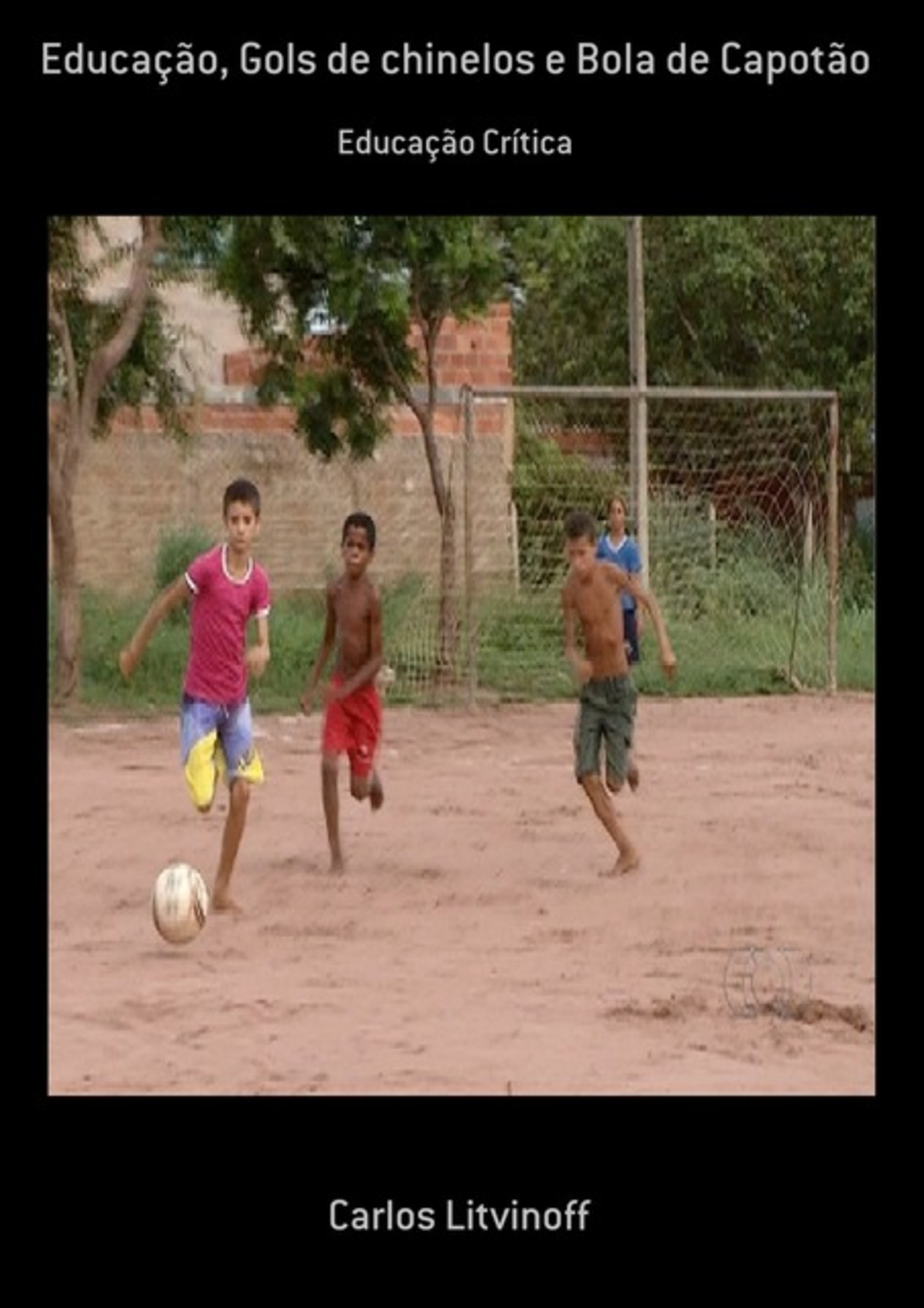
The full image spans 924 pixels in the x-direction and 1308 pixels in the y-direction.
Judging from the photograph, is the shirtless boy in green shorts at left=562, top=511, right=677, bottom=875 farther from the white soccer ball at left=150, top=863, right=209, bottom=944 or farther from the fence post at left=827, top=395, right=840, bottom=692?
the fence post at left=827, top=395, right=840, bottom=692

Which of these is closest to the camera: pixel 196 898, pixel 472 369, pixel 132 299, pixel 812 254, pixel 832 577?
pixel 196 898

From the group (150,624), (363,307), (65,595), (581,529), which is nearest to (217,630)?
(150,624)

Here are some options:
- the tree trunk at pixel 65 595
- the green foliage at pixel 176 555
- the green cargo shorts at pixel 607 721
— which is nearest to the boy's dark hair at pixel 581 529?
the green cargo shorts at pixel 607 721

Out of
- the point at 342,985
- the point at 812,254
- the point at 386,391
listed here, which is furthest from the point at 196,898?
the point at 812,254

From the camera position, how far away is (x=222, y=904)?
30.1 ft

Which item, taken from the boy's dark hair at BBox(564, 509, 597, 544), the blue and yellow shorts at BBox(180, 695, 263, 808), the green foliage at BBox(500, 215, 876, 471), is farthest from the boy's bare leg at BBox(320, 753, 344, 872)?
the green foliage at BBox(500, 215, 876, 471)

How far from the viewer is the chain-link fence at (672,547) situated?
62.3 feet

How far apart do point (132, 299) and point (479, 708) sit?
12.5 feet

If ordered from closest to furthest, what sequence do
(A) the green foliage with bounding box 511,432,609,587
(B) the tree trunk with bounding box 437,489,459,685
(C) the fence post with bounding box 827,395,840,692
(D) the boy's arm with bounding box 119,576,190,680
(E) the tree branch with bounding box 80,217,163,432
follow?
(D) the boy's arm with bounding box 119,576,190,680
(E) the tree branch with bounding box 80,217,163,432
(B) the tree trunk with bounding box 437,489,459,685
(C) the fence post with bounding box 827,395,840,692
(A) the green foliage with bounding box 511,432,609,587

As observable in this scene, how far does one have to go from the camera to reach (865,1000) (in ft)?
24.8

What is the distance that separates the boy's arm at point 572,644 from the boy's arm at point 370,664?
76 cm

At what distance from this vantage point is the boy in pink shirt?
9.17 meters

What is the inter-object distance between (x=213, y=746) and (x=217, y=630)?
1.41 feet

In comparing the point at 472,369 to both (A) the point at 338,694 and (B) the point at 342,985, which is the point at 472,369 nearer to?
(A) the point at 338,694
